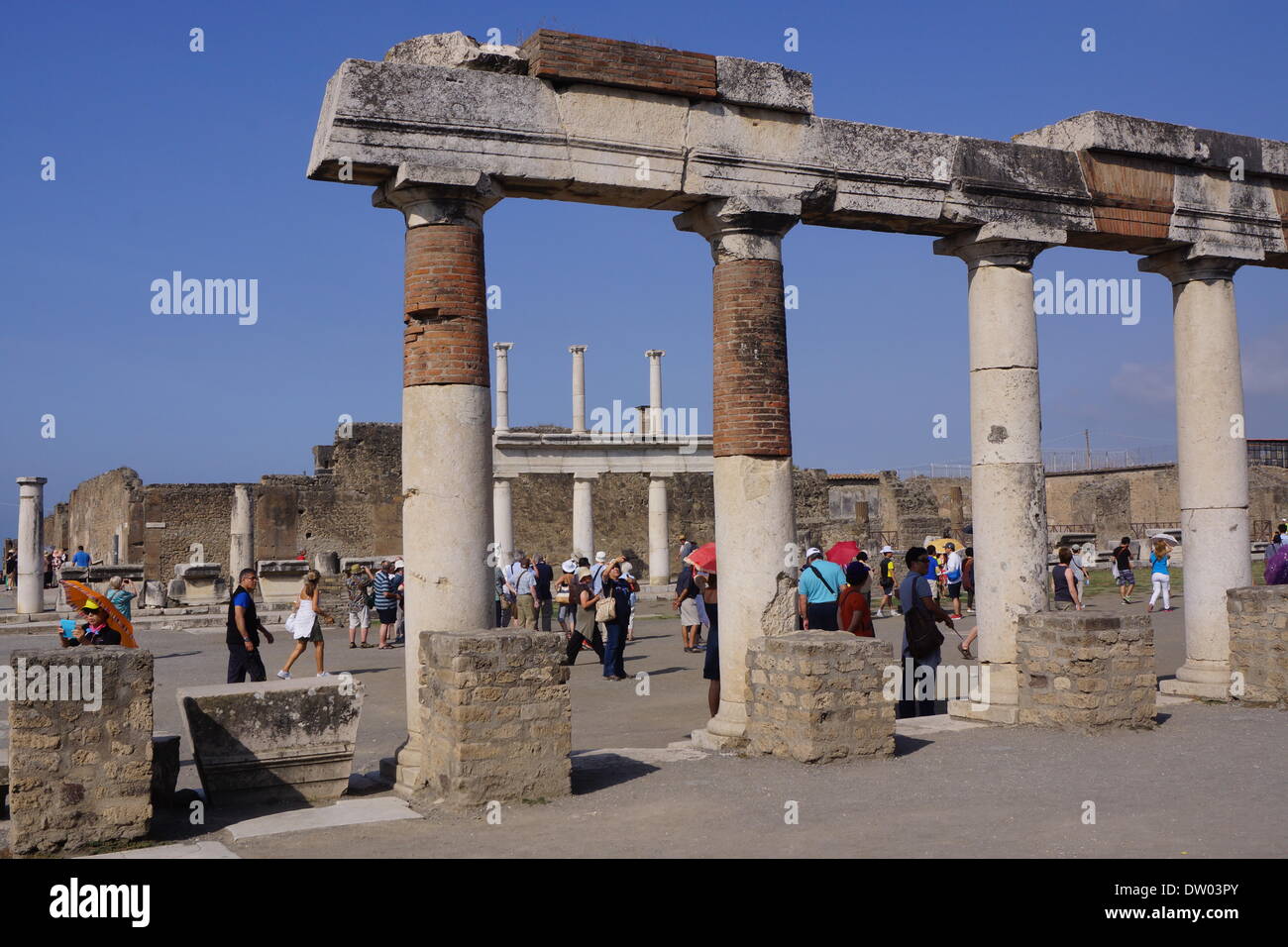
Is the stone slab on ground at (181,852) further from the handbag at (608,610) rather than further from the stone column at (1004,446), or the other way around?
the handbag at (608,610)

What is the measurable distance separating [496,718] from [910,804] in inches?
98.3

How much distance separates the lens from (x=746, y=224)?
9375 mm

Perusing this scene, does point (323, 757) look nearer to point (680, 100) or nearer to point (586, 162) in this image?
point (586, 162)

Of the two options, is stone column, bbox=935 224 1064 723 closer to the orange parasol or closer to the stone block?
the stone block

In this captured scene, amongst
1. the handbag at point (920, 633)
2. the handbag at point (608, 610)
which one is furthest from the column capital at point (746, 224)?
the handbag at point (608, 610)

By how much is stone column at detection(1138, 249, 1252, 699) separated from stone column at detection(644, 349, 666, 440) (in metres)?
21.3

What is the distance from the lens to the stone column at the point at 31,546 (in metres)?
24.2

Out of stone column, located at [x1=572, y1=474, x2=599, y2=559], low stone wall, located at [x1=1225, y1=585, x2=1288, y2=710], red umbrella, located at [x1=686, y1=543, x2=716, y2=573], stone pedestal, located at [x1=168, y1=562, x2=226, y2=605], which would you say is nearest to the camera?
low stone wall, located at [x1=1225, y1=585, x2=1288, y2=710]

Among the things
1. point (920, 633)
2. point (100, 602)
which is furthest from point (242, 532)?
point (920, 633)

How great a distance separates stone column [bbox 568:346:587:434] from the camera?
105 feet

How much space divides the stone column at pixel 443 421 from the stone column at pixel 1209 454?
22.7ft

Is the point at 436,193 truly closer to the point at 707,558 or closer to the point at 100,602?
the point at 100,602

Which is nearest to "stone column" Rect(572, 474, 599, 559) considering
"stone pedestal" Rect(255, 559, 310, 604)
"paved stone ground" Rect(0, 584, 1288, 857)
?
"stone pedestal" Rect(255, 559, 310, 604)
